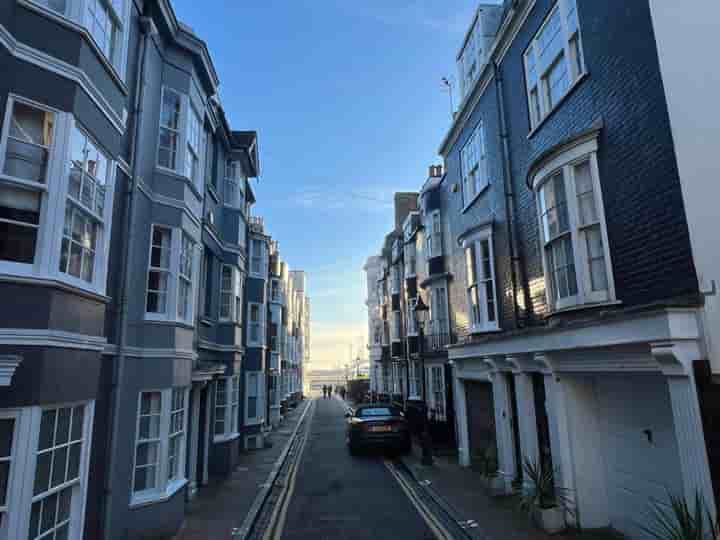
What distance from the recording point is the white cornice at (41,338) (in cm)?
495

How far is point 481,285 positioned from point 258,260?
1200cm

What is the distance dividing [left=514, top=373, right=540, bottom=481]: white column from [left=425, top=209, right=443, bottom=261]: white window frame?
10088 mm

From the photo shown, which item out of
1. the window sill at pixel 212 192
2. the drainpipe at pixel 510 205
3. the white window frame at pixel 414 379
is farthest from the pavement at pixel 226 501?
the white window frame at pixel 414 379

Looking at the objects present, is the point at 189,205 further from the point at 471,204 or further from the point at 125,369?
the point at 471,204

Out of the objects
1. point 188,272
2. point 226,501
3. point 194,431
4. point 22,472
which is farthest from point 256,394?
point 22,472

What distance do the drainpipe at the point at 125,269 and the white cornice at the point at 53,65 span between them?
5.43 feet

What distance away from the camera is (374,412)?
17922 millimetres

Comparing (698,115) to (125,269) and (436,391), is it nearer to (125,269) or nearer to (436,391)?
(125,269)

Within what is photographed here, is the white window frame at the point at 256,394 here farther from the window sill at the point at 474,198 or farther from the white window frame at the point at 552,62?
the white window frame at the point at 552,62

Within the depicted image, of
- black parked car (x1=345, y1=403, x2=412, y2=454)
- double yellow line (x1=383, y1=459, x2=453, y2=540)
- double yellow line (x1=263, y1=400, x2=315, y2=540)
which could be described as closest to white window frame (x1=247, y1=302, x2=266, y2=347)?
double yellow line (x1=263, y1=400, x2=315, y2=540)

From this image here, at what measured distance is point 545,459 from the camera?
977 centimetres

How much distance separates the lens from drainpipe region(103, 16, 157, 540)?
7141 mm

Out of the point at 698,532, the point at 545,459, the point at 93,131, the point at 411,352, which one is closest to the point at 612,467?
the point at 545,459

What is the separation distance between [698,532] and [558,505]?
338 centimetres
